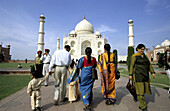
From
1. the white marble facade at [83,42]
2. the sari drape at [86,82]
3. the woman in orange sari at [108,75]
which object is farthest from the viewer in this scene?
the white marble facade at [83,42]

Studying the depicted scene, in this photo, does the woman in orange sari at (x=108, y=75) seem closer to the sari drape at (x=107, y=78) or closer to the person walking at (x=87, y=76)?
the sari drape at (x=107, y=78)

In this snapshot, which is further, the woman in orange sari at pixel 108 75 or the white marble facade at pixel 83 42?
the white marble facade at pixel 83 42

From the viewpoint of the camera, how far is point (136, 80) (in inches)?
99.0

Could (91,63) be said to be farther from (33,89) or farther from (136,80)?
(33,89)

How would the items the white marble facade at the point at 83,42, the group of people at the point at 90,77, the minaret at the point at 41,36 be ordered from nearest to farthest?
the group of people at the point at 90,77 → the minaret at the point at 41,36 → the white marble facade at the point at 83,42

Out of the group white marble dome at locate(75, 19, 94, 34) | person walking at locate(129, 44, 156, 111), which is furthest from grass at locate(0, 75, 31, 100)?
white marble dome at locate(75, 19, 94, 34)

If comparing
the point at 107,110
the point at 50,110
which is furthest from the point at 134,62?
the point at 50,110

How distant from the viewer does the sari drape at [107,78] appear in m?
2.68

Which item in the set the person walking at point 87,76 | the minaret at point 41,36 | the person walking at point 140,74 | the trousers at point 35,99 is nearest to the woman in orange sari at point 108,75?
the person walking at point 87,76

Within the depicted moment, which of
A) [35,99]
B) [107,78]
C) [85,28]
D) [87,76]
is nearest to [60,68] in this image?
[87,76]

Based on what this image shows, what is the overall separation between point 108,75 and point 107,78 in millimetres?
119

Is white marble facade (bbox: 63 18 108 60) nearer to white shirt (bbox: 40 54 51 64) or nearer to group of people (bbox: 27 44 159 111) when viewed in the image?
white shirt (bbox: 40 54 51 64)

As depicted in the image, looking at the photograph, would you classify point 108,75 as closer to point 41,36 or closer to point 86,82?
point 86,82

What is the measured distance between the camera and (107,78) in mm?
2682
